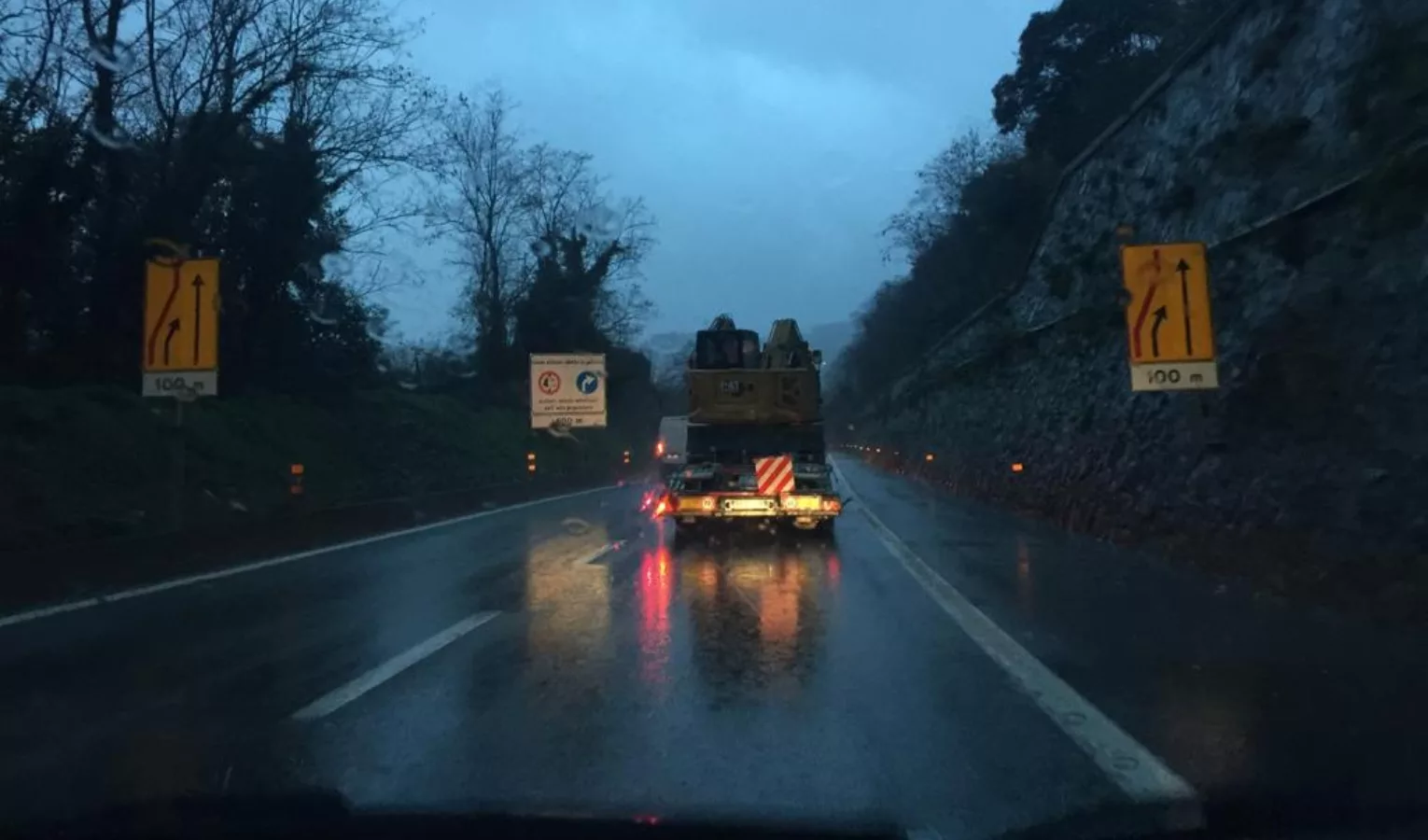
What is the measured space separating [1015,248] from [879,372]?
51.2 m

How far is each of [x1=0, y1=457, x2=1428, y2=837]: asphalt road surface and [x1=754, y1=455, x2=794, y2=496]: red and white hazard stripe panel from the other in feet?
17.2

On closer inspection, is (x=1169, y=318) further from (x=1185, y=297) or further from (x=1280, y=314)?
(x=1280, y=314)

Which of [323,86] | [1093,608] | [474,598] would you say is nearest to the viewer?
[1093,608]

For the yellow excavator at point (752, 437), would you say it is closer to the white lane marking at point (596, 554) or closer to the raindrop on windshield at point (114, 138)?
the white lane marking at point (596, 554)

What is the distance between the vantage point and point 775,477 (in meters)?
21.4

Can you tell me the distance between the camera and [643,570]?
1719 cm

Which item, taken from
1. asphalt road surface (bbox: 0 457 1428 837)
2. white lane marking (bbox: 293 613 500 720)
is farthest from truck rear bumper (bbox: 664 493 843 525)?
white lane marking (bbox: 293 613 500 720)

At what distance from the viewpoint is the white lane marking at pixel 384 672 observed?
841 cm

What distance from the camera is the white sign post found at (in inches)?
1566

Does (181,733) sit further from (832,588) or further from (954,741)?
(832,588)

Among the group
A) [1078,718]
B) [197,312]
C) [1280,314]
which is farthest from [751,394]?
[1078,718]

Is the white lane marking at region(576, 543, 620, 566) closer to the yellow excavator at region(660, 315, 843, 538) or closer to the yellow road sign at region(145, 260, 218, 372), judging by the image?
the yellow excavator at region(660, 315, 843, 538)

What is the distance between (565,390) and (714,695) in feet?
104

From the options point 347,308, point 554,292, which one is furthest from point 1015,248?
point 347,308
